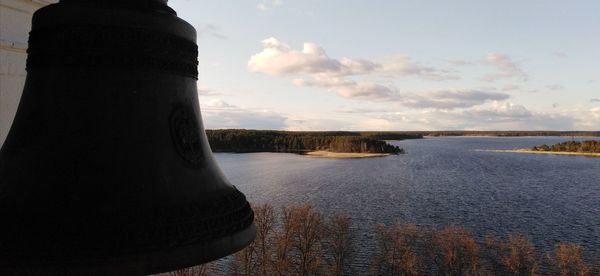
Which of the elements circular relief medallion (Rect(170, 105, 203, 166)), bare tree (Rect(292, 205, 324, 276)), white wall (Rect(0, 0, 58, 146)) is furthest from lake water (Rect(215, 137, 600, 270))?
circular relief medallion (Rect(170, 105, 203, 166))

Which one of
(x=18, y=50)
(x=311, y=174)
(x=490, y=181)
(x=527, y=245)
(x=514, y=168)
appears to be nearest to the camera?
(x=18, y=50)

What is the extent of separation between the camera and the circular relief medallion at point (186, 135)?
1730mm

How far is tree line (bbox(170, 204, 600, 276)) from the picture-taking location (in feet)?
78.7

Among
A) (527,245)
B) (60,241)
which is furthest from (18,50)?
(527,245)

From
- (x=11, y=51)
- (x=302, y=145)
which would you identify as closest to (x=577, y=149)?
(x=302, y=145)

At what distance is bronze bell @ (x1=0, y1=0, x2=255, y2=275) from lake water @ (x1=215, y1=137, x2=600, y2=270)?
83.7 ft

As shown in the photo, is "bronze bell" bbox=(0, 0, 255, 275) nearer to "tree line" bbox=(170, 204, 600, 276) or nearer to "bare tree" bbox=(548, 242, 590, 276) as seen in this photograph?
"tree line" bbox=(170, 204, 600, 276)

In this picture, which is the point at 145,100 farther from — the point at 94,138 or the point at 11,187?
the point at 11,187

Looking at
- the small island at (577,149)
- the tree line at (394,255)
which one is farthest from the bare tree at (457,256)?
the small island at (577,149)

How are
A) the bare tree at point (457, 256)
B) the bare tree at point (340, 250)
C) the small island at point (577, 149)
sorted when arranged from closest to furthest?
the bare tree at point (457, 256), the bare tree at point (340, 250), the small island at point (577, 149)

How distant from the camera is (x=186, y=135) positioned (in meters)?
1.78

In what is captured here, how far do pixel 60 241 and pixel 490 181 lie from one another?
187ft

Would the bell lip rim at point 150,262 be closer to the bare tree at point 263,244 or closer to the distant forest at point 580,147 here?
the bare tree at point 263,244

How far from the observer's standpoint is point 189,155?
175 cm
